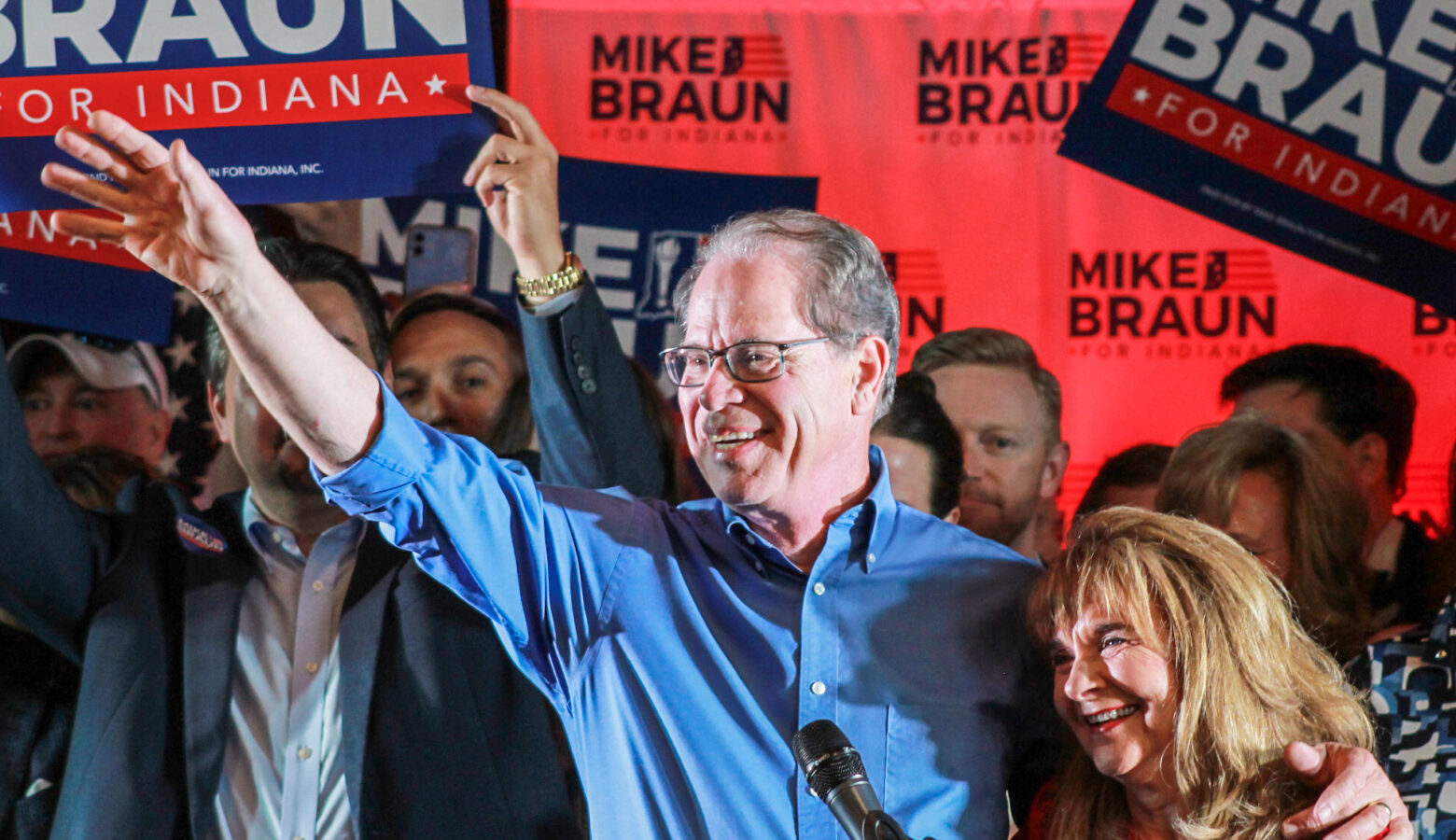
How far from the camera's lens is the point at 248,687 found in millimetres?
2676

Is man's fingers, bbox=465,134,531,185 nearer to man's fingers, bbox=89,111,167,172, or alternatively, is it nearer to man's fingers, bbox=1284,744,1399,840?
man's fingers, bbox=89,111,167,172

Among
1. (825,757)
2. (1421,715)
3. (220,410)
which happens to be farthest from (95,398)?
(1421,715)

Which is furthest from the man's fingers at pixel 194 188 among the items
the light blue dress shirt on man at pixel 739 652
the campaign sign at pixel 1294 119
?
the campaign sign at pixel 1294 119

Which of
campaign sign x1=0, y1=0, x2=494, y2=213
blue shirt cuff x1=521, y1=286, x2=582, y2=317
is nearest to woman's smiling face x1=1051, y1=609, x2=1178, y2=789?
blue shirt cuff x1=521, y1=286, x2=582, y2=317

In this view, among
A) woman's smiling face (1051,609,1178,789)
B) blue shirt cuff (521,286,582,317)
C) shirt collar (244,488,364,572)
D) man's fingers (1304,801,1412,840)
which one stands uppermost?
blue shirt cuff (521,286,582,317)

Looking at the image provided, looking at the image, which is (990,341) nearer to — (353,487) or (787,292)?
(787,292)

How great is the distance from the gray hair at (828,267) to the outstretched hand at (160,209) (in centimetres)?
70

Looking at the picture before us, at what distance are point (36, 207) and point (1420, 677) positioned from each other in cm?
281

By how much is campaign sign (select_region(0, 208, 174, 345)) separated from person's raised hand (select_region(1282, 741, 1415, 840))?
2.79m

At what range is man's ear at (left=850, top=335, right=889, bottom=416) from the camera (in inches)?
80.0

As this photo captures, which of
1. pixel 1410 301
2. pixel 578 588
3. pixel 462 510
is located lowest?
pixel 578 588

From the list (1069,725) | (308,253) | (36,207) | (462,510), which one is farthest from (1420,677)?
(36,207)

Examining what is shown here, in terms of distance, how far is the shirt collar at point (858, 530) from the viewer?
78.0 inches

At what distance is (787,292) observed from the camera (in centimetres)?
193
